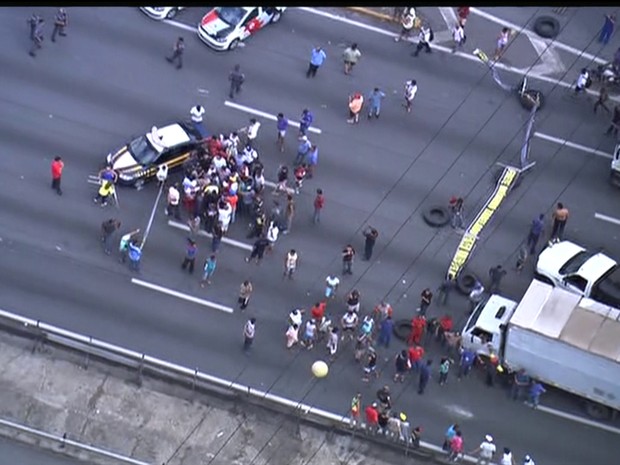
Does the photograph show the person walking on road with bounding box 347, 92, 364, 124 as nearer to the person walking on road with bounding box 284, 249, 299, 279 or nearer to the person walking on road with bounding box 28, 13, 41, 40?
the person walking on road with bounding box 284, 249, 299, 279

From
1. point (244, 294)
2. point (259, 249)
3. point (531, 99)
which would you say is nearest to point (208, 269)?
point (244, 294)

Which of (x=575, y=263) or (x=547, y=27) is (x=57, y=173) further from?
(x=547, y=27)

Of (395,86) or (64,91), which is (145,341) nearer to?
(64,91)

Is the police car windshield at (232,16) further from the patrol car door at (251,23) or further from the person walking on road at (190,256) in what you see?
the person walking on road at (190,256)

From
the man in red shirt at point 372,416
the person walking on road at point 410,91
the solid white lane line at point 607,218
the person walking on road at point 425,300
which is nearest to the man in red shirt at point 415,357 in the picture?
the person walking on road at point 425,300

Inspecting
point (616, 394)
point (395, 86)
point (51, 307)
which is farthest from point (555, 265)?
point (51, 307)

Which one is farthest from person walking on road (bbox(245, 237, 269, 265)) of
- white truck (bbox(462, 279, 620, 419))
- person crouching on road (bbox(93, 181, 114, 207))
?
white truck (bbox(462, 279, 620, 419))
